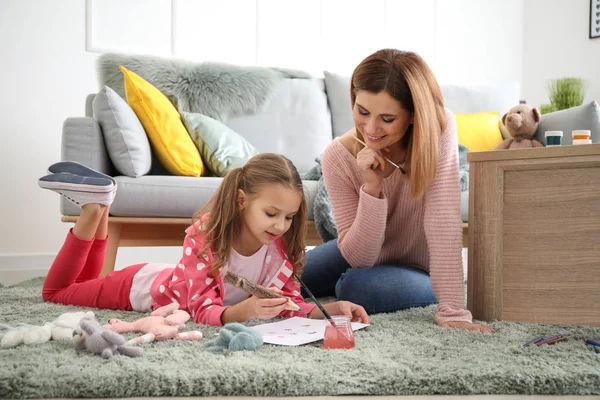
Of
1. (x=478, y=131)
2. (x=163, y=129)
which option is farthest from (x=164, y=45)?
(x=478, y=131)

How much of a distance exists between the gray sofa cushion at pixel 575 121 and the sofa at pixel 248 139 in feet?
1.77

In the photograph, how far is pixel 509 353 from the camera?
3.95ft

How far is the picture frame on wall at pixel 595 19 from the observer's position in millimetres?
4070

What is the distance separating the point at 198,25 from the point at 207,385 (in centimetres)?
302

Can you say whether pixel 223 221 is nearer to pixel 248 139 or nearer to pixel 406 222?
pixel 406 222

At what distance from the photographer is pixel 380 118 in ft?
4.99

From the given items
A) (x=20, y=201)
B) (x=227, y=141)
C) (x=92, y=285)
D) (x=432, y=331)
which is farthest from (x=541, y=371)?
(x=20, y=201)

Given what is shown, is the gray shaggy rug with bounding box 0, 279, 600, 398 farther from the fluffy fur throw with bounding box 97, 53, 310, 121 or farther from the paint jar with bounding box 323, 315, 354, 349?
the fluffy fur throw with bounding box 97, 53, 310, 121

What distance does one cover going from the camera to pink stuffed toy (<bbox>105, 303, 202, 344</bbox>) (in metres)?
1.29

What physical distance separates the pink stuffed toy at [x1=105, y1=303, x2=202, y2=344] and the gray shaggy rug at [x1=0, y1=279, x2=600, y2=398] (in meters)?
0.03

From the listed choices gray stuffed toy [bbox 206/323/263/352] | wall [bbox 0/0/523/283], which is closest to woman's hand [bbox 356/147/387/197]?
gray stuffed toy [bbox 206/323/263/352]

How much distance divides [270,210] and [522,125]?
4.92 ft

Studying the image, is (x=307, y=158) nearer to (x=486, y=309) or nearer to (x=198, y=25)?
(x=198, y=25)

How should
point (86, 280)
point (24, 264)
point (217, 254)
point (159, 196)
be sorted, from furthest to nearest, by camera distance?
point (24, 264)
point (159, 196)
point (86, 280)
point (217, 254)
